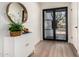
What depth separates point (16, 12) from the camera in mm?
→ 3580

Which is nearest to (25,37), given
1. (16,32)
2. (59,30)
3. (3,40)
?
(16,32)

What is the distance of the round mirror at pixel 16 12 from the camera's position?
3.18 meters

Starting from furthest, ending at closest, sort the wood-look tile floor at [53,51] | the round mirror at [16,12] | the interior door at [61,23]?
the interior door at [61,23] < the wood-look tile floor at [53,51] < the round mirror at [16,12]

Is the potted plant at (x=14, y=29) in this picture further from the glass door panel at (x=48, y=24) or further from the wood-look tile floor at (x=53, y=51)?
the glass door panel at (x=48, y=24)

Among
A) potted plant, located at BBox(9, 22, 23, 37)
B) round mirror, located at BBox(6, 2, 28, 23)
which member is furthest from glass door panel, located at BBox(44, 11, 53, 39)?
potted plant, located at BBox(9, 22, 23, 37)

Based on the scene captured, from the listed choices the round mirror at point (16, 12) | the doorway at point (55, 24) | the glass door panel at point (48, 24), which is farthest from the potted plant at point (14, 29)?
the glass door panel at point (48, 24)

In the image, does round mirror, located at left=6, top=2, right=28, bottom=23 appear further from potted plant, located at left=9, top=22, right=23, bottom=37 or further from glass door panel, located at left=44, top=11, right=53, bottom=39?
glass door panel, located at left=44, top=11, right=53, bottom=39

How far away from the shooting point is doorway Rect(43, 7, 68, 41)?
6.64m

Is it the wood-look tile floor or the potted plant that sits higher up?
the potted plant

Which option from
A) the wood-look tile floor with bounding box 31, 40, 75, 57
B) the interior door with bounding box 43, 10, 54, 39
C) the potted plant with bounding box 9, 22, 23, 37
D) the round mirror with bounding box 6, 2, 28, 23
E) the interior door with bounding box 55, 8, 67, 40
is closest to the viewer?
the potted plant with bounding box 9, 22, 23, 37

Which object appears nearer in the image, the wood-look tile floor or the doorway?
the wood-look tile floor

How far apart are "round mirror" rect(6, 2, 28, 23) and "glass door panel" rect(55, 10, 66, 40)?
2930 millimetres

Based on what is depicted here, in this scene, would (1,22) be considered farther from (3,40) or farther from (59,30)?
(59,30)

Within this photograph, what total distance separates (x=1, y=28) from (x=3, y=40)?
10.6 inches
